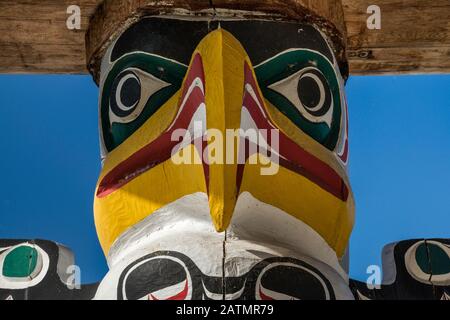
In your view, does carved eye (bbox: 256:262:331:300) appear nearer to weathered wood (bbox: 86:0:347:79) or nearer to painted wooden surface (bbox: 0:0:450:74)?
weathered wood (bbox: 86:0:347:79)

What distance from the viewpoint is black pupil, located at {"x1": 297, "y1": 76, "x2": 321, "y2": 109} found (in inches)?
201

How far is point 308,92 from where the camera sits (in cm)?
514

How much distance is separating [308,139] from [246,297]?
2.86ft

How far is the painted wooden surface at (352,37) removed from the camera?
573 cm

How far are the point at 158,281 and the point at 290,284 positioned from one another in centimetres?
46

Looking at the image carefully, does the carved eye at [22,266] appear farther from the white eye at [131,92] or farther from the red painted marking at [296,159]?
the red painted marking at [296,159]

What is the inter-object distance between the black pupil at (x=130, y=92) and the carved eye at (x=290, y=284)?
104cm

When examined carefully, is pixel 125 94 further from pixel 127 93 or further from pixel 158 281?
pixel 158 281

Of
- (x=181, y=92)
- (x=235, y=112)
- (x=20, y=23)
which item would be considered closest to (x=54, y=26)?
(x=20, y=23)

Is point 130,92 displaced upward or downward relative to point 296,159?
upward

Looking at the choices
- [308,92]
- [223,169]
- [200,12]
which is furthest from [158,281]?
[200,12]

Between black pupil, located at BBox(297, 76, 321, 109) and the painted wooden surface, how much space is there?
2.17 ft

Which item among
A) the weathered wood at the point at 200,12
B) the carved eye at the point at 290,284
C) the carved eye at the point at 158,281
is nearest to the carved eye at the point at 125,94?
the weathered wood at the point at 200,12
